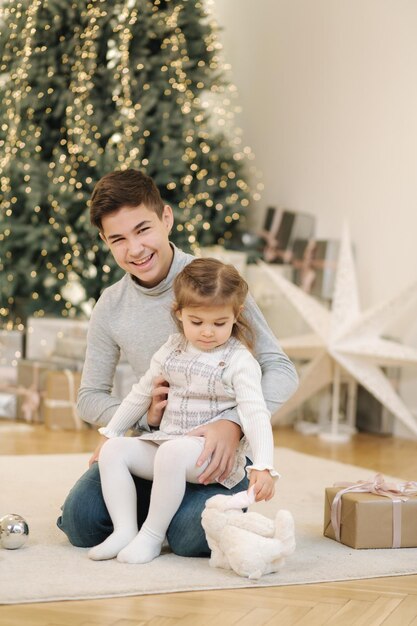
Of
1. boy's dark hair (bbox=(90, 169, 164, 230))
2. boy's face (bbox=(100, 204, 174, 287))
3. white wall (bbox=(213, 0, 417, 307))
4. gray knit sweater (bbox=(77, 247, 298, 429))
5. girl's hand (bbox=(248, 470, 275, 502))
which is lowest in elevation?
girl's hand (bbox=(248, 470, 275, 502))

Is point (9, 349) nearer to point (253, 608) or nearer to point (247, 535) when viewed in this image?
point (247, 535)

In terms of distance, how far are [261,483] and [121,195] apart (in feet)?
2.37

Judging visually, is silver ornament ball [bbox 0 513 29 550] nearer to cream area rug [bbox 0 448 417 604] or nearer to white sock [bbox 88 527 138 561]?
cream area rug [bbox 0 448 417 604]

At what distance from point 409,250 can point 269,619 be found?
117 inches

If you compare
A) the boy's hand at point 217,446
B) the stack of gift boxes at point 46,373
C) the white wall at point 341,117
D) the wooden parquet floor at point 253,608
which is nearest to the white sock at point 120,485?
the boy's hand at point 217,446

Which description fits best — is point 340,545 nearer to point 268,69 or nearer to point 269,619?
point 269,619

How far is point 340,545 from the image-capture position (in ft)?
8.40

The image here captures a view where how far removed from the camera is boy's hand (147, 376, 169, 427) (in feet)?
7.85

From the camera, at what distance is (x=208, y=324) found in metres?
2.31

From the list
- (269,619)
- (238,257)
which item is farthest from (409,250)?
(269,619)

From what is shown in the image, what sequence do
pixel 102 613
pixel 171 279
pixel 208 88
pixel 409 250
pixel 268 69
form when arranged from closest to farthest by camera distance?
pixel 102 613 < pixel 171 279 < pixel 409 250 < pixel 208 88 < pixel 268 69

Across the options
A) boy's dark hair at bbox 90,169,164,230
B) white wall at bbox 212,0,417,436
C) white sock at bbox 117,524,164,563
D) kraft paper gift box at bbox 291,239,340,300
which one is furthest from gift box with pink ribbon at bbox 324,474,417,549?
kraft paper gift box at bbox 291,239,340,300

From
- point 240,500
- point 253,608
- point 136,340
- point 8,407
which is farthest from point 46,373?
point 253,608

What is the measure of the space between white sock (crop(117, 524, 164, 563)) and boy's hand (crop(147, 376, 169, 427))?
0.80ft
